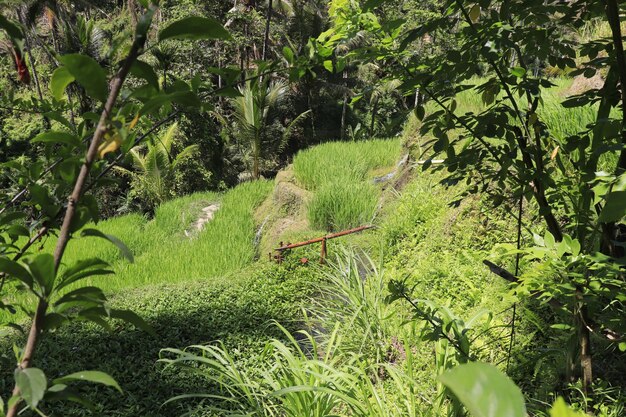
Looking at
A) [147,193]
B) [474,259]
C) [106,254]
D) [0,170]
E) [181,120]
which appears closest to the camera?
[0,170]

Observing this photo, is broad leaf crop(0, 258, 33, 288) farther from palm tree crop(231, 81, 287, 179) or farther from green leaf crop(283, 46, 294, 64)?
palm tree crop(231, 81, 287, 179)

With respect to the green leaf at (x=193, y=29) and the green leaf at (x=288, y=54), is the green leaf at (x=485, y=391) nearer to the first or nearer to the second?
the green leaf at (x=193, y=29)


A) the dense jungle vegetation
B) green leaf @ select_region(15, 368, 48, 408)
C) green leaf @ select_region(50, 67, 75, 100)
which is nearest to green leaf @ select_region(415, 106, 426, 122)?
the dense jungle vegetation

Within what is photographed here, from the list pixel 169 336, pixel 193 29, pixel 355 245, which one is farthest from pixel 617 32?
pixel 355 245

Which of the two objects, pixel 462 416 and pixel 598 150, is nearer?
pixel 598 150

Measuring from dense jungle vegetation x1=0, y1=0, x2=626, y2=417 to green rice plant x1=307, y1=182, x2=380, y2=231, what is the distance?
25mm

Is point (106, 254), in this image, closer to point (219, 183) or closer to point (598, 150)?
point (598, 150)

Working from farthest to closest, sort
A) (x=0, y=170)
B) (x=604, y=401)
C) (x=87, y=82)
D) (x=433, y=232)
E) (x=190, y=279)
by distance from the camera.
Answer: (x=190, y=279) → (x=433, y=232) → (x=604, y=401) → (x=0, y=170) → (x=87, y=82)

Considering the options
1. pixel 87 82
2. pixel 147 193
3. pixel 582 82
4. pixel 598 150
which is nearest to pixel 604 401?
pixel 598 150

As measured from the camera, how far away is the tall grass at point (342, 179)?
5105 millimetres

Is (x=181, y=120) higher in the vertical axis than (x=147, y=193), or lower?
higher

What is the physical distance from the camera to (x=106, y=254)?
561 cm

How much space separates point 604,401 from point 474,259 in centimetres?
131

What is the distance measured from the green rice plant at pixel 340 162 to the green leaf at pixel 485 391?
551 cm
